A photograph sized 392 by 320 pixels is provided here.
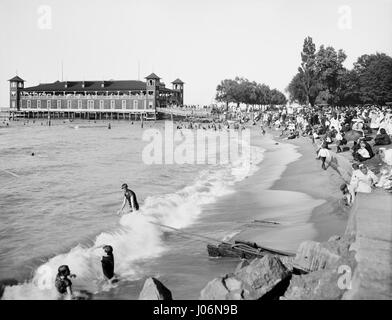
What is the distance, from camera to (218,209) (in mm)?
13812

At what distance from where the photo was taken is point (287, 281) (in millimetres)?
6121

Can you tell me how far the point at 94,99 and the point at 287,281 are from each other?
92.7 metres

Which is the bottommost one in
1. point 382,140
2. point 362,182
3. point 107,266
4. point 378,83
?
point 107,266

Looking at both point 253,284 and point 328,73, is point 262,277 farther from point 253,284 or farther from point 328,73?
point 328,73

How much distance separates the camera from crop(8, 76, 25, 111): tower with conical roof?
101438 millimetres

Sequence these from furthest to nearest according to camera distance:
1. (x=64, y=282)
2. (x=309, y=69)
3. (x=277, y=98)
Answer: (x=277, y=98) → (x=309, y=69) → (x=64, y=282)

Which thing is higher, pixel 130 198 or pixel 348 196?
pixel 348 196

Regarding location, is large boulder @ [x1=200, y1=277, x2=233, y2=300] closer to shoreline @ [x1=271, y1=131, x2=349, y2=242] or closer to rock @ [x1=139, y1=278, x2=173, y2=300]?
rock @ [x1=139, y1=278, x2=173, y2=300]

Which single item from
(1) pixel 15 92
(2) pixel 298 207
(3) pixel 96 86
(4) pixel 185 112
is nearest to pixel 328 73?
(4) pixel 185 112

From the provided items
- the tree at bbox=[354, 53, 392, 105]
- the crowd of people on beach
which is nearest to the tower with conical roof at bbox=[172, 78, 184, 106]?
the tree at bbox=[354, 53, 392, 105]

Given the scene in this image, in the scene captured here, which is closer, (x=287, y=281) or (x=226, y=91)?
(x=287, y=281)

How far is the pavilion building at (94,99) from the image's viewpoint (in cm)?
9056

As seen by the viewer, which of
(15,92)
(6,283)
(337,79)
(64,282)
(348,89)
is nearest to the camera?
(64,282)

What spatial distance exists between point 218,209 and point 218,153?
19840mm
